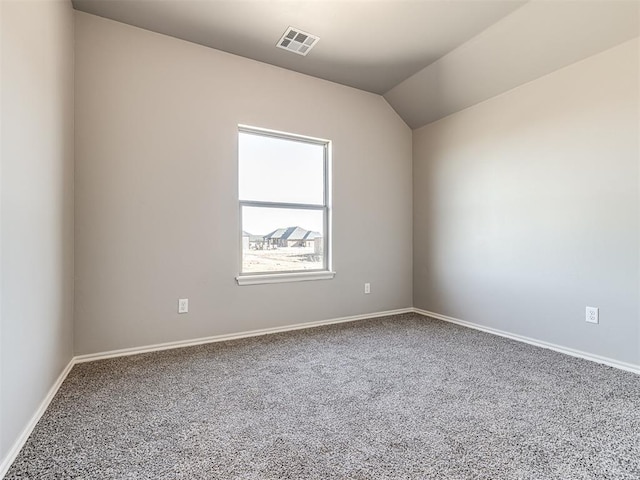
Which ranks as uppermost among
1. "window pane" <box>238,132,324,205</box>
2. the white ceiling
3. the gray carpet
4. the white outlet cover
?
the white ceiling

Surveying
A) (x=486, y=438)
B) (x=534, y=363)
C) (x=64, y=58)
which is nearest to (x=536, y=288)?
(x=534, y=363)

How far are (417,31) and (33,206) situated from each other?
2.88 meters

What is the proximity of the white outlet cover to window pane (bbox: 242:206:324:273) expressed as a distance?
7.56 feet

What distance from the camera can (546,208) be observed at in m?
2.76

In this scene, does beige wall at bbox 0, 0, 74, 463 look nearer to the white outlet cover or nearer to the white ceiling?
the white ceiling

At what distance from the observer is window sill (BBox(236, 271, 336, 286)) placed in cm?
304

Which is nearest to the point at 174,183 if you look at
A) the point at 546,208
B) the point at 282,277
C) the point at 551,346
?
the point at 282,277

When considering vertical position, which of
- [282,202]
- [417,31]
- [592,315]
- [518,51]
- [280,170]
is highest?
[417,31]

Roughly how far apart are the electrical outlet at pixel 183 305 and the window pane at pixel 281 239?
571mm

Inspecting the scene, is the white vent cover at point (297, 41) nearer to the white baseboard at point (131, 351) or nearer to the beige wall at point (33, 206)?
the beige wall at point (33, 206)

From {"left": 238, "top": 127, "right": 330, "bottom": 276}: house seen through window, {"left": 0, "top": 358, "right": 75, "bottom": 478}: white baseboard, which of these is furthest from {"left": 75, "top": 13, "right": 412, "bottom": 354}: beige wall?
{"left": 0, "top": 358, "right": 75, "bottom": 478}: white baseboard

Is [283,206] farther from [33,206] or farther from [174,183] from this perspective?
[33,206]

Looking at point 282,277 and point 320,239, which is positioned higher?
point 320,239

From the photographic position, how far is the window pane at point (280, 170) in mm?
3143
